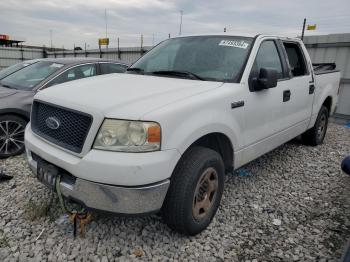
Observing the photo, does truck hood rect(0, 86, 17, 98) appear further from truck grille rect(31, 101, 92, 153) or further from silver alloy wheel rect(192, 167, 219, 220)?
silver alloy wheel rect(192, 167, 219, 220)

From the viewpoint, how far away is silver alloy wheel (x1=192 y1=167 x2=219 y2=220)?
8.39 feet

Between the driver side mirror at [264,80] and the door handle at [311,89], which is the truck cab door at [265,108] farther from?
the door handle at [311,89]

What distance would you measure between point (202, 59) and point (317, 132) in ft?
10.6

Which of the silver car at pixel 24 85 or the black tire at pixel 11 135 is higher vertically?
the silver car at pixel 24 85

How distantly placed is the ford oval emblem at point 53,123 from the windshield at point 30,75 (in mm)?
2478

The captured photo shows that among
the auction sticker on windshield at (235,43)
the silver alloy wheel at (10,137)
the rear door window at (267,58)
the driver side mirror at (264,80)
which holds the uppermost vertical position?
the auction sticker on windshield at (235,43)

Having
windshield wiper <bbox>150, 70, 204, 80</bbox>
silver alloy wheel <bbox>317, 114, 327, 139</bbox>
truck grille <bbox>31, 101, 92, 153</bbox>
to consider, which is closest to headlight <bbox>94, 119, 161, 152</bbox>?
truck grille <bbox>31, 101, 92, 153</bbox>

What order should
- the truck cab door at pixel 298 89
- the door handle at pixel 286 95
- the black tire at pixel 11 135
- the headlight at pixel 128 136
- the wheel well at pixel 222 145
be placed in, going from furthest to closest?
the black tire at pixel 11 135 < the truck cab door at pixel 298 89 < the door handle at pixel 286 95 < the wheel well at pixel 222 145 < the headlight at pixel 128 136

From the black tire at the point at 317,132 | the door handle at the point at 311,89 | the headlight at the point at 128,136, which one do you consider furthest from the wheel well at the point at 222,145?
the black tire at the point at 317,132

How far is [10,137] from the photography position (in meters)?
4.39

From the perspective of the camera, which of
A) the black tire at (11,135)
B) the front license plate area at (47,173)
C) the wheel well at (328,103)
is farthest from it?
the wheel well at (328,103)

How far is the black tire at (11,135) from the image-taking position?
14.2ft

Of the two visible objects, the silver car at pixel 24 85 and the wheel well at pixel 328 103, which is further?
the wheel well at pixel 328 103

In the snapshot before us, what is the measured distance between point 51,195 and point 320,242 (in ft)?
9.22
